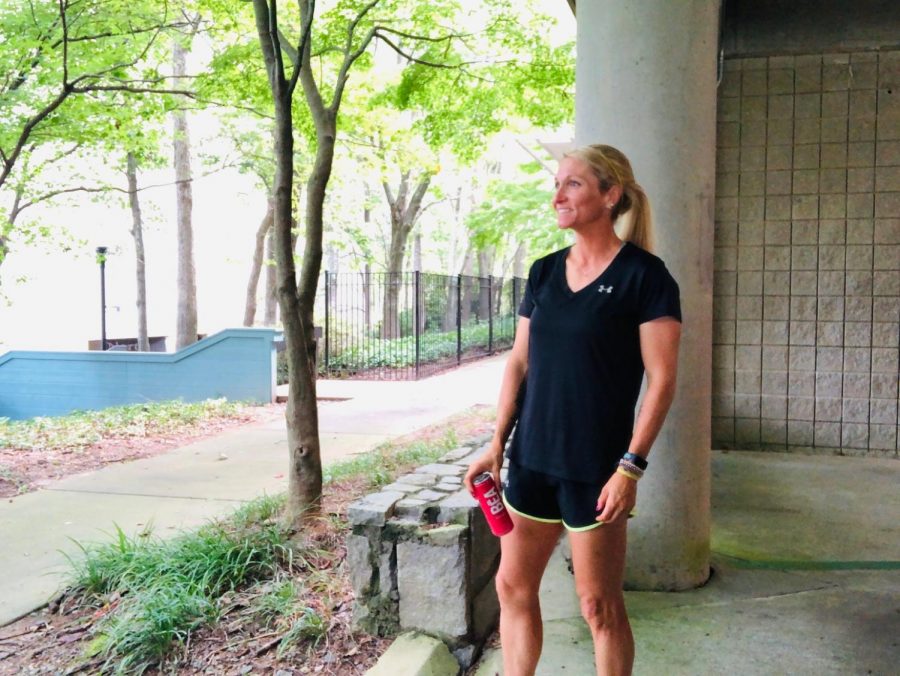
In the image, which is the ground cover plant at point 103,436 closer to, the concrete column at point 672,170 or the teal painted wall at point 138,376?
the teal painted wall at point 138,376

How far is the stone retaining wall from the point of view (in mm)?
3174

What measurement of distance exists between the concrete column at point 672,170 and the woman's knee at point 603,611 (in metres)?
1.36

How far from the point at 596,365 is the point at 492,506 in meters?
0.52

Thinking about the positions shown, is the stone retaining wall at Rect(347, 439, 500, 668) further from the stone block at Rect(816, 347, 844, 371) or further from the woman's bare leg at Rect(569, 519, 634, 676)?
the stone block at Rect(816, 347, 844, 371)

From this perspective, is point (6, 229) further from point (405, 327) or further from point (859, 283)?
point (859, 283)

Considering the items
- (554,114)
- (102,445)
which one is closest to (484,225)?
(554,114)

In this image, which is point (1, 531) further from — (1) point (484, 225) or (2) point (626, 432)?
(1) point (484, 225)

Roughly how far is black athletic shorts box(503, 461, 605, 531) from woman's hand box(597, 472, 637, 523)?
0.05 meters

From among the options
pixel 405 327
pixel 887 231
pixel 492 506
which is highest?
pixel 887 231

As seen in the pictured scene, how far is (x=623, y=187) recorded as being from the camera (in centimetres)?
236

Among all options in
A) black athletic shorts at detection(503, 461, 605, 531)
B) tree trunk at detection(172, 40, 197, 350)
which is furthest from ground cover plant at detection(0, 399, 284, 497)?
tree trunk at detection(172, 40, 197, 350)

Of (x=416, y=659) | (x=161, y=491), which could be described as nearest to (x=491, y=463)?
(x=416, y=659)

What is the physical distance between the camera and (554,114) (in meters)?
9.96

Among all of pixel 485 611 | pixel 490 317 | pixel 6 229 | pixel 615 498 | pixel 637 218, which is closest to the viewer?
pixel 615 498
